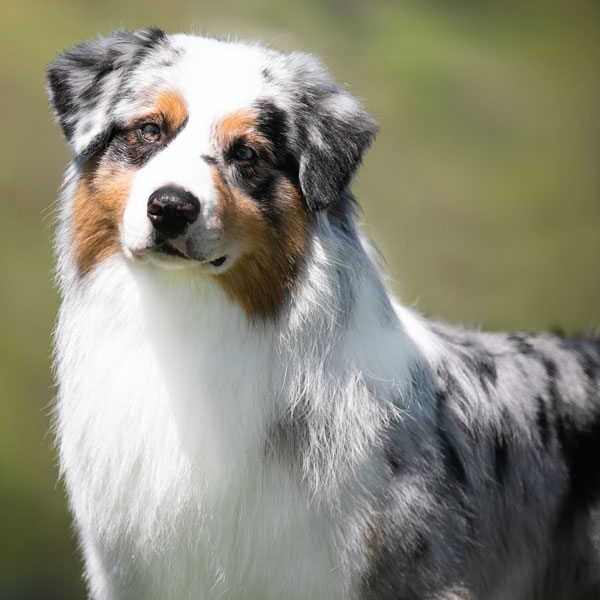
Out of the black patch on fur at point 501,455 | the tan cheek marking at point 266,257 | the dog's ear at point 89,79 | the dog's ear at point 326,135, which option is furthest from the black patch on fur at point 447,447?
the dog's ear at point 89,79

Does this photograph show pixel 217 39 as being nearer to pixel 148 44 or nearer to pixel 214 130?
pixel 148 44

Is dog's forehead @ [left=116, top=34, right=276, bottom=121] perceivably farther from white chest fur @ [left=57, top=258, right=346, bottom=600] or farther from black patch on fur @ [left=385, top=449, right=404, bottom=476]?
black patch on fur @ [left=385, top=449, right=404, bottom=476]

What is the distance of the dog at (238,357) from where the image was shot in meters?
2.92

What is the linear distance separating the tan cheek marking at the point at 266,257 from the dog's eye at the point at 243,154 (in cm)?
12

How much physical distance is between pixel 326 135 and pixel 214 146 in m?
0.38

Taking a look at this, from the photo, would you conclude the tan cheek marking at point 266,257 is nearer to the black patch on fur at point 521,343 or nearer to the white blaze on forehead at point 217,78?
the white blaze on forehead at point 217,78

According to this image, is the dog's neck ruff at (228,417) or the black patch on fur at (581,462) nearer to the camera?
the dog's neck ruff at (228,417)

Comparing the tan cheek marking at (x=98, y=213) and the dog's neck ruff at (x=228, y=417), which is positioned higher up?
the tan cheek marking at (x=98, y=213)

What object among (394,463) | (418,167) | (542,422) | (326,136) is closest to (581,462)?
(542,422)

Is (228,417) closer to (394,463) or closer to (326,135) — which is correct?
(394,463)

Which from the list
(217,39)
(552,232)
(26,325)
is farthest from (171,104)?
(552,232)

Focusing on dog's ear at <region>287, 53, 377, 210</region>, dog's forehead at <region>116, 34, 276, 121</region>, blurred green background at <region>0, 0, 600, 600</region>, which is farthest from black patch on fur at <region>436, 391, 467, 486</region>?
blurred green background at <region>0, 0, 600, 600</region>

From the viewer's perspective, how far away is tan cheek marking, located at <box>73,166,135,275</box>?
9.50 ft

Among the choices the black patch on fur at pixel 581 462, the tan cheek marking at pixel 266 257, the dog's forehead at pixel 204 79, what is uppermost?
the dog's forehead at pixel 204 79
